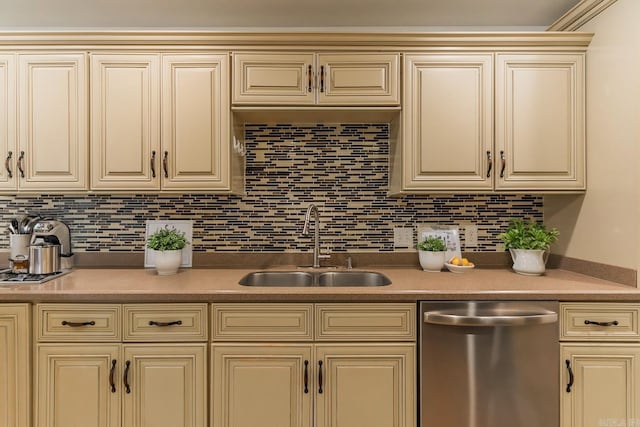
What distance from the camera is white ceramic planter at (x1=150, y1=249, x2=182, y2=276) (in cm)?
205

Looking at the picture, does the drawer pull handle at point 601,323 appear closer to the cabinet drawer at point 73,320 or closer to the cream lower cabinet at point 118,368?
the cream lower cabinet at point 118,368

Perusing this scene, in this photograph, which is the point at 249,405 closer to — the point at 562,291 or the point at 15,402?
the point at 15,402

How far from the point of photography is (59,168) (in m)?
2.03

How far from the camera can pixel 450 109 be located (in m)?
2.05

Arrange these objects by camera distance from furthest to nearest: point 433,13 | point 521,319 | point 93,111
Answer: point 433,13 → point 93,111 → point 521,319

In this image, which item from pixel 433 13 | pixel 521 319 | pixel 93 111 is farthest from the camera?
pixel 433 13

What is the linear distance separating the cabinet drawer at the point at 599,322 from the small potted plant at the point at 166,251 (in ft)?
6.16

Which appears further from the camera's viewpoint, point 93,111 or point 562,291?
point 93,111

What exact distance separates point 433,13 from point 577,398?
2.11m

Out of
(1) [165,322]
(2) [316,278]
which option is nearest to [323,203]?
(2) [316,278]

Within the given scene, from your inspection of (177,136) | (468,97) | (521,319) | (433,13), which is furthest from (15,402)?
(433,13)

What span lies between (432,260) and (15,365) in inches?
81.4

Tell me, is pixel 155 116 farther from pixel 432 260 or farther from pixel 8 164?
pixel 432 260

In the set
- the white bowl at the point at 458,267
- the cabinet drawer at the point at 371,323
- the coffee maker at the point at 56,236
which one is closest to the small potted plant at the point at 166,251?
the coffee maker at the point at 56,236
